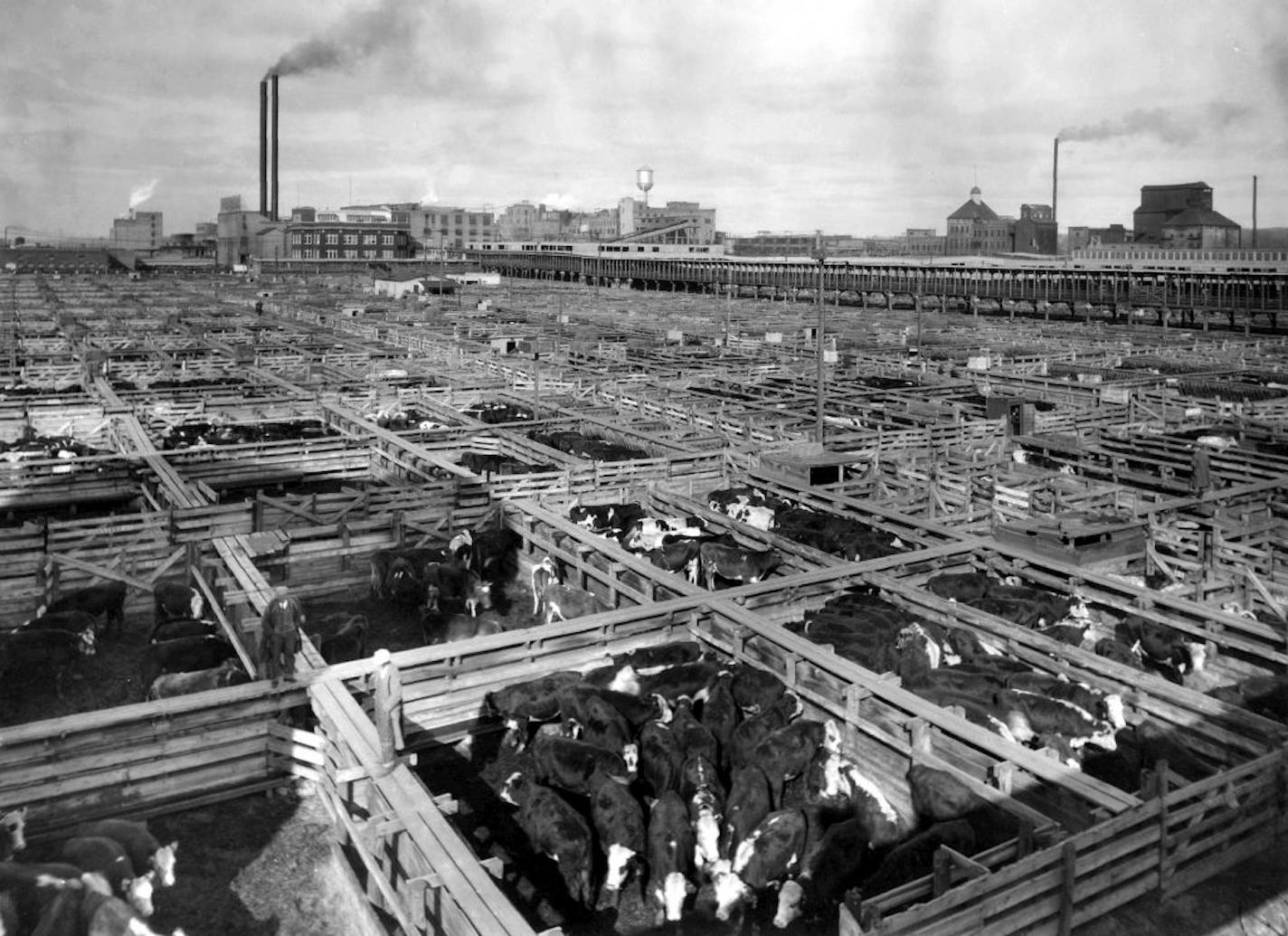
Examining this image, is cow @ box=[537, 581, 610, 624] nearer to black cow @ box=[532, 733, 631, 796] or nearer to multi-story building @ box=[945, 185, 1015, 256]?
black cow @ box=[532, 733, 631, 796]

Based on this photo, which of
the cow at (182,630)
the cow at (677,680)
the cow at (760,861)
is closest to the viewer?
the cow at (760,861)

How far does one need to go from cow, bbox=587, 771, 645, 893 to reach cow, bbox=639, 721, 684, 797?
0.41 m

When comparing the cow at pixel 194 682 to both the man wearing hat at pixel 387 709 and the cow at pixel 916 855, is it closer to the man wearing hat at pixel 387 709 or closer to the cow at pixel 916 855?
the man wearing hat at pixel 387 709

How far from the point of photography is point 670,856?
8.16 metres

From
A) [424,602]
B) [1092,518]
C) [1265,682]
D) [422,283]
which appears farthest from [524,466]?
[422,283]

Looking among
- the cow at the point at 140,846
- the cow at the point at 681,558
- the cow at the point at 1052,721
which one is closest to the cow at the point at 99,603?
the cow at the point at 140,846

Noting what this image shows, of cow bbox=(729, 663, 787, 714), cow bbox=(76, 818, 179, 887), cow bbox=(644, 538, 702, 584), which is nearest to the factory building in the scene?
cow bbox=(644, 538, 702, 584)

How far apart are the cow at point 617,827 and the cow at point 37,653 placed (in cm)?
660

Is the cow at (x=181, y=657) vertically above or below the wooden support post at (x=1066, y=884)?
above

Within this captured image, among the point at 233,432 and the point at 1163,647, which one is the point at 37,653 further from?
the point at 233,432

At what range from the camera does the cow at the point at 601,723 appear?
31.5 ft

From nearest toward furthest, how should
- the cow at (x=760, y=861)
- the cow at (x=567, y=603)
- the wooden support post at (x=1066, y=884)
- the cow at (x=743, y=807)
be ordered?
the wooden support post at (x=1066, y=884)
the cow at (x=760, y=861)
the cow at (x=743, y=807)
the cow at (x=567, y=603)

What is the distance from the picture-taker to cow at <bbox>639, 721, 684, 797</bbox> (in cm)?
923

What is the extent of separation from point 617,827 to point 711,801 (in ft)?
2.57
